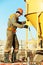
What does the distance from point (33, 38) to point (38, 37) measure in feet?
2.18

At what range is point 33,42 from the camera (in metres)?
7.49

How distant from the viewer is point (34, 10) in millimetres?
7078

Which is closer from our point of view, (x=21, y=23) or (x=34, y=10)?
(x=34, y=10)

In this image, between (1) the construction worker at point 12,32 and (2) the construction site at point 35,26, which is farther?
(1) the construction worker at point 12,32

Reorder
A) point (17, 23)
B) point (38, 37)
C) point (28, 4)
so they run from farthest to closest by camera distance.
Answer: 1. point (17, 23)
2. point (28, 4)
3. point (38, 37)

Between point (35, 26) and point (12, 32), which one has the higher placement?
point (35, 26)

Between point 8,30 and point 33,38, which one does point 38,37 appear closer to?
point 33,38

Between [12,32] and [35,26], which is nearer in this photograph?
[35,26]

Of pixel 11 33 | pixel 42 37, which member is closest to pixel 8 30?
pixel 11 33

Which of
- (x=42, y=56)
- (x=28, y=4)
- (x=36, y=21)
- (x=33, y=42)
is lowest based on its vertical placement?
(x=42, y=56)

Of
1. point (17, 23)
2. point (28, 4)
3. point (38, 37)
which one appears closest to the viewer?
point (38, 37)

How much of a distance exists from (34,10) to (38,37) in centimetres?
82

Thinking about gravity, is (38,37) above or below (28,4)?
below

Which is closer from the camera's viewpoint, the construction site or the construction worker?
the construction site
